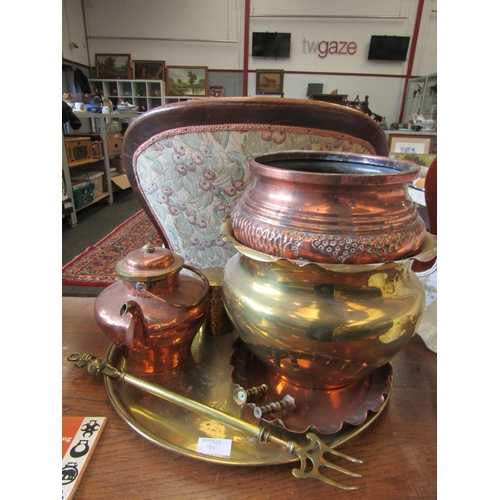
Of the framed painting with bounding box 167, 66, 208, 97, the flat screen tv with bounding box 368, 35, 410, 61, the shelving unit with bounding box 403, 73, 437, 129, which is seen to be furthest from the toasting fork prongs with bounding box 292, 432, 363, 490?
the flat screen tv with bounding box 368, 35, 410, 61

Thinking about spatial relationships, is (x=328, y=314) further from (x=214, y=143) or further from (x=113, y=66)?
(x=113, y=66)

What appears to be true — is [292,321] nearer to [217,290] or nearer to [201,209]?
[217,290]

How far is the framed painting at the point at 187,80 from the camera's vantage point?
463cm

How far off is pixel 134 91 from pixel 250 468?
520 cm

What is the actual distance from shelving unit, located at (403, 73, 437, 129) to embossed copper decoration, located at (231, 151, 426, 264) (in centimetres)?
453

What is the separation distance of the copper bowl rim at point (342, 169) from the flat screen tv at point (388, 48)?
15.9 feet

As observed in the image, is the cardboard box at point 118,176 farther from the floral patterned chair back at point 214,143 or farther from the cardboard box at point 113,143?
the floral patterned chair back at point 214,143

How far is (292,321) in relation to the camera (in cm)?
33

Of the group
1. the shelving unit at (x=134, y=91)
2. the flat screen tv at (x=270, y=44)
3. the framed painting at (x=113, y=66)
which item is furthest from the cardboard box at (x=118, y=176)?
the flat screen tv at (x=270, y=44)

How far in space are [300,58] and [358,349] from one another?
5060 millimetres

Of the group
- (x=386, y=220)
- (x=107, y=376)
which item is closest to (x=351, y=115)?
(x=386, y=220)

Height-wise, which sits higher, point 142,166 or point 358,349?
point 142,166

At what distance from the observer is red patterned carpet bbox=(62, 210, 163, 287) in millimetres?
1715

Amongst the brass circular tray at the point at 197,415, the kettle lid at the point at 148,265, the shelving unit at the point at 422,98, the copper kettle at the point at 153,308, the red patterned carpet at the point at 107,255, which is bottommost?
the red patterned carpet at the point at 107,255
